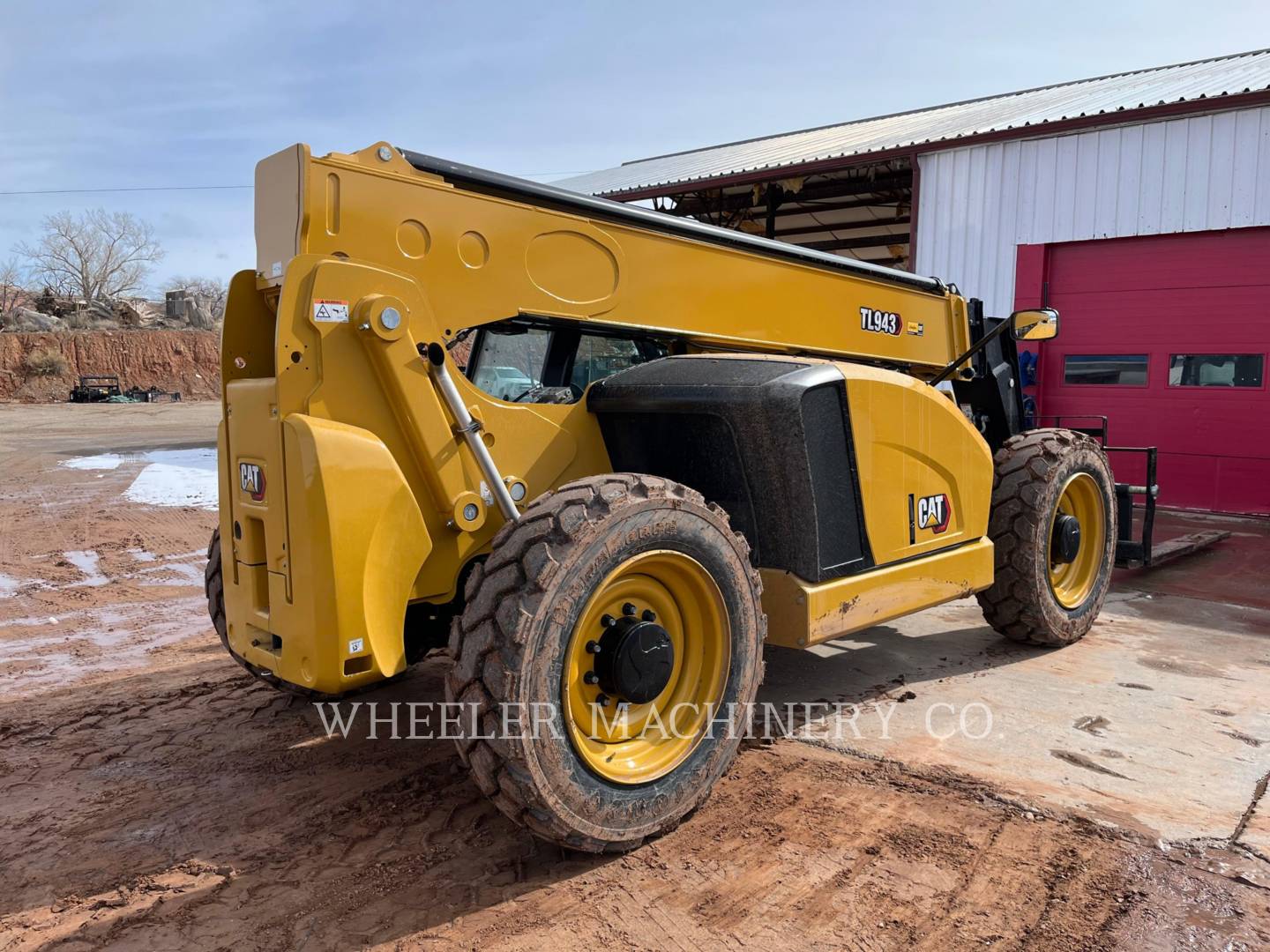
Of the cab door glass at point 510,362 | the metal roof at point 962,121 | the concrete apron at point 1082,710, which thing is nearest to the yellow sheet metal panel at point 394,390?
the cab door glass at point 510,362

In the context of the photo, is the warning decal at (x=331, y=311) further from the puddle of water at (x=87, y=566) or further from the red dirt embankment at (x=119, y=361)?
the red dirt embankment at (x=119, y=361)

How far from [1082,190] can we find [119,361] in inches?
1787

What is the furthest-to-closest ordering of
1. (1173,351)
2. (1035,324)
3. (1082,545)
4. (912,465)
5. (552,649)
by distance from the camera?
(1173,351), (1082,545), (1035,324), (912,465), (552,649)

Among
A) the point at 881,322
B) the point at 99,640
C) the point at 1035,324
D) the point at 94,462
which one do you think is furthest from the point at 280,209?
the point at 94,462

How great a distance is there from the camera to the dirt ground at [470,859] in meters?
2.82

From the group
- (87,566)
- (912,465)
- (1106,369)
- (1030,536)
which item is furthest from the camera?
(1106,369)

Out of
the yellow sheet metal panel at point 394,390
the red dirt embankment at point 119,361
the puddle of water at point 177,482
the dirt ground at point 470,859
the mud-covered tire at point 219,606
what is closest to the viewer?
the dirt ground at point 470,859

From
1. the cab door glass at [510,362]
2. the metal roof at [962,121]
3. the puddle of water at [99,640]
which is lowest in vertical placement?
the puddle of water at [99,640]

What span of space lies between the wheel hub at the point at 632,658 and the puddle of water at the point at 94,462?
563 inches

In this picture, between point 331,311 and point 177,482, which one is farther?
point 177,482

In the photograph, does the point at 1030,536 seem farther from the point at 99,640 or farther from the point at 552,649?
the point at 99,640

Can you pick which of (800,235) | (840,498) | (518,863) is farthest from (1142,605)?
(800,235)

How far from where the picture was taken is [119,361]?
150ft

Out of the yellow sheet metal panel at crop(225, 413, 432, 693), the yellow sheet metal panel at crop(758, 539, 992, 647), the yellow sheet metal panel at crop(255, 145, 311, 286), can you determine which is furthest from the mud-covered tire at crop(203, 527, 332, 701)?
the yellow sheet metal panel at crop(758, 539, 992, 647)
